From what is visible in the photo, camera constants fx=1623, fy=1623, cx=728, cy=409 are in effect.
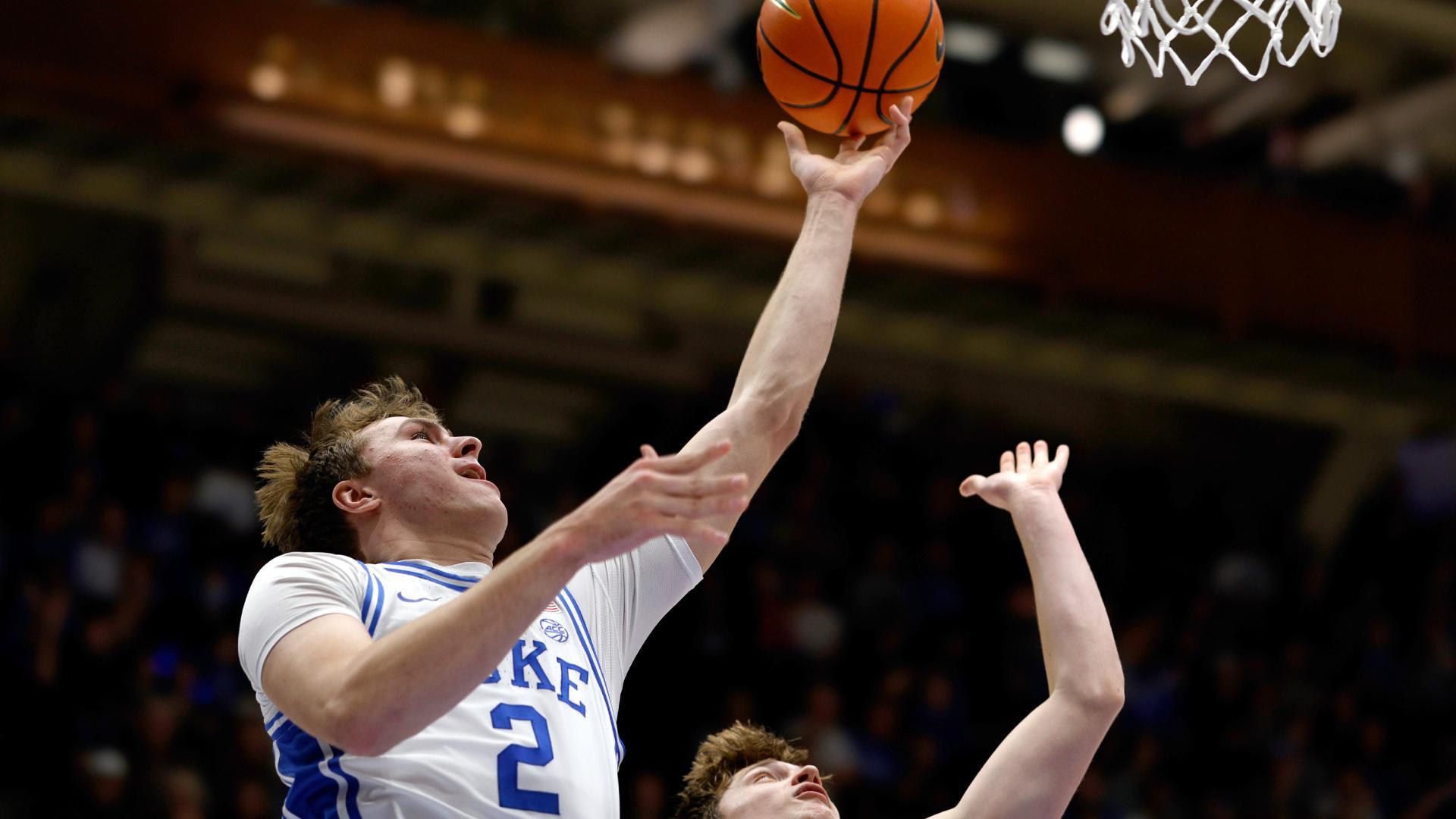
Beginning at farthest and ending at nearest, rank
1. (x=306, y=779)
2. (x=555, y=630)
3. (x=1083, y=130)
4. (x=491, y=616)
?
(x=1083, y=130), (x=555, y=630), (x=306, y=779), (x=491, y=616)

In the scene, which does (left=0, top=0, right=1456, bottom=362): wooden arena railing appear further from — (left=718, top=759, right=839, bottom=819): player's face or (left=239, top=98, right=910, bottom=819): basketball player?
(left=718, top=759, right=839, bottom=819): player's face

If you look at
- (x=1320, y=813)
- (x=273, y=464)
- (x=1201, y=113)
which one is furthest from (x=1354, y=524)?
(x=273, y=464)

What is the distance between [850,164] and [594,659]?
1.30 metres

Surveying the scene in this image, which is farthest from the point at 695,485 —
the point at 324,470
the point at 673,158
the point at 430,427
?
the point at 673,158

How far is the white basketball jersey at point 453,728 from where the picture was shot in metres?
2.64

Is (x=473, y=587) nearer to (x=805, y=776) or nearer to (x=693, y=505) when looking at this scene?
(x=693, y=505)

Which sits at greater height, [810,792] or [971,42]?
[971,42]

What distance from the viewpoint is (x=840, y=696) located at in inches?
434

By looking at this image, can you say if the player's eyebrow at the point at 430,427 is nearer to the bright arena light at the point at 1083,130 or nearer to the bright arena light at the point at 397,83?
the bright arena light at the point at 397,83

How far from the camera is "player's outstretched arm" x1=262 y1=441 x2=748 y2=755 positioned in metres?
2.32

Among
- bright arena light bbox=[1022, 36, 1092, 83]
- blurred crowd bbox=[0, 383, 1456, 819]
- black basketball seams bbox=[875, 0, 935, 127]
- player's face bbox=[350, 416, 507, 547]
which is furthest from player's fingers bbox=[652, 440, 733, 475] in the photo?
bright arena light bbox=[1022, 36, 1092, 83]

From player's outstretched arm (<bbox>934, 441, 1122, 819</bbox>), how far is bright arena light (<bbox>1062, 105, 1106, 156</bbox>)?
32.1ft

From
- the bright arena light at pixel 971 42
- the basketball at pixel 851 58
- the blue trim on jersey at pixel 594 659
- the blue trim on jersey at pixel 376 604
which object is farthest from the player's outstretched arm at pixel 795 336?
the bright arena light at pixel 971 42

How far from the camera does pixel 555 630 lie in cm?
297
